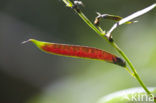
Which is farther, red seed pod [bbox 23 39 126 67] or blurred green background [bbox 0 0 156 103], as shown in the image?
blurred green background [bbox 0 0 156 103]

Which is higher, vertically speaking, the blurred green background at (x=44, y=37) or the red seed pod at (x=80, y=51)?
the blurred green background at (x=44, y=37)

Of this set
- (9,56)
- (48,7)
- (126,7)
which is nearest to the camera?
(126,7)

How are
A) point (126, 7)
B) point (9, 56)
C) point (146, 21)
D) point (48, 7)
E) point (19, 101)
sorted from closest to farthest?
point (146, 21) < point (19, 101) < point (126, 7) < point (9, 56) < point (48, 7)

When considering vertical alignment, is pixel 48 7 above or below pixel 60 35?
above

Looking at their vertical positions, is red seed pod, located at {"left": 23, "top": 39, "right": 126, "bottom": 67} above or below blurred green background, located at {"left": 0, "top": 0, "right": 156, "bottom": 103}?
below

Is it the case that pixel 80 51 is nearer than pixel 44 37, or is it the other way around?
pixel 80 51

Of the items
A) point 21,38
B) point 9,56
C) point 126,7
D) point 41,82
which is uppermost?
point 126,7

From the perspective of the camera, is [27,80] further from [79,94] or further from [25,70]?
[79,94]

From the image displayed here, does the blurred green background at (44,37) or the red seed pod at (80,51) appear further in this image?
the blurred green background at (44,37)

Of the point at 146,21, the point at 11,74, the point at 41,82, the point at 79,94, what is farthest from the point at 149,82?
the point at 11,74

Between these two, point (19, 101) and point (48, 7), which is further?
point (48, 7)

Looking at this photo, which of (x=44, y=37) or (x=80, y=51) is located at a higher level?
(x=44, y=37)
